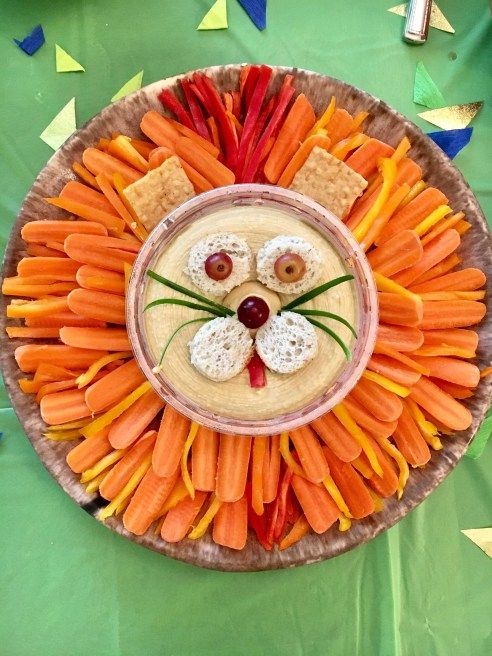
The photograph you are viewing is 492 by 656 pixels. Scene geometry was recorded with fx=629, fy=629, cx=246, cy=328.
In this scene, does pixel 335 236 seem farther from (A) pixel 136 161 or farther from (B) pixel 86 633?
(B) pixel 86 633

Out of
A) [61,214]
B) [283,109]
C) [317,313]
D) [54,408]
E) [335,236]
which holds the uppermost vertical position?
[283,109]

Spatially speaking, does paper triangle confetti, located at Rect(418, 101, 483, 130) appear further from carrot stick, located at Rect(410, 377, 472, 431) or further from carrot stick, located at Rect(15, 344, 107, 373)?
carrot stick, located at Rect(15, 344, 107, 373)

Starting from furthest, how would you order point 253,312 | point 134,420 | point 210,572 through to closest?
point 210,572 → point 134,420 → point 253,312

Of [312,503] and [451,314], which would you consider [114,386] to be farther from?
[451,314]

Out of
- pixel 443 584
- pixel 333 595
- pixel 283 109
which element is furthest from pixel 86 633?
pixel 283 109

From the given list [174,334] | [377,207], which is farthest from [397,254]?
[174,334]

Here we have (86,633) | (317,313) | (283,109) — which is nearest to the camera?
(317,313)
